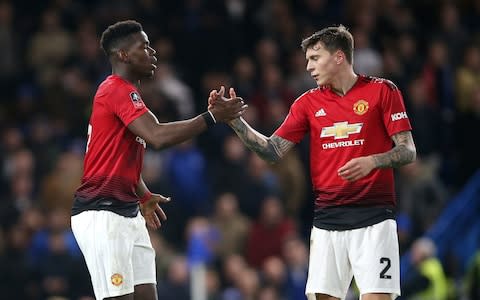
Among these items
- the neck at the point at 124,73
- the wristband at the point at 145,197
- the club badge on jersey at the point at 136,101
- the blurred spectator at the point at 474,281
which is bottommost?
the blurred spectator at the point at 474,281

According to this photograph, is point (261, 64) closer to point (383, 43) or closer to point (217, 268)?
point (383, 43)

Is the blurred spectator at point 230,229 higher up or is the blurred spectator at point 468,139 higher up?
the blurred spectator at point 468,139

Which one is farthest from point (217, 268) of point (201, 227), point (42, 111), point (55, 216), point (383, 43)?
point (383, 43)

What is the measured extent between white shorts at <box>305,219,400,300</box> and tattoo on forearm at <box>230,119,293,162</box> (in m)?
0.71

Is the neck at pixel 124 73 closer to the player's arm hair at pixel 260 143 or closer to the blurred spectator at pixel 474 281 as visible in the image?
the player's arm hair at pixel 260 143

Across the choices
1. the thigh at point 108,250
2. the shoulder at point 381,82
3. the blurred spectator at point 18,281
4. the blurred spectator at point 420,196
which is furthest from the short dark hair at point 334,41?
the blurred spectator at point 420,196

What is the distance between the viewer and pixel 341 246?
959 centimetres

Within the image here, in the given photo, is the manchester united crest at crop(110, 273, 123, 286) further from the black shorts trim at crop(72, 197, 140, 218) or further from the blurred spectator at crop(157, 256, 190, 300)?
the blurred spectator at crop(157, 256, 190, 300)

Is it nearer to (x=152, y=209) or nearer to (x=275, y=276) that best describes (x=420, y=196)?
(x=275, y=276)

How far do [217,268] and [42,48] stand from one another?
4.18 meters

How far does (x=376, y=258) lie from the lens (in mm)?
9438

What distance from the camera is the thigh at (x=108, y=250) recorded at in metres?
9.16

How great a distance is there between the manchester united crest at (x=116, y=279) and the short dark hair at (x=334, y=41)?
2.34 metres

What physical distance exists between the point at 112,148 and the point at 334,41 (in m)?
1.95
